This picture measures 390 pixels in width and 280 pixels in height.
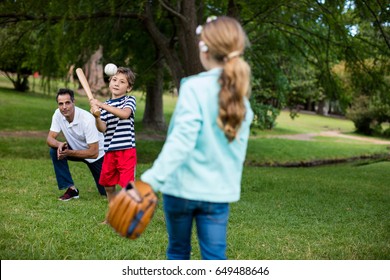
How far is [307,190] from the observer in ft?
29.6

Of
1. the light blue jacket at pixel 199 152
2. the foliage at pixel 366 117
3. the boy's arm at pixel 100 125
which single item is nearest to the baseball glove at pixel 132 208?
the light blue jacket at pixel 199 152

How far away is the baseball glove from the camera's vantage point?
2.89m

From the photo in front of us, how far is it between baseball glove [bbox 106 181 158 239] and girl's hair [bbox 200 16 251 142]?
513 mm

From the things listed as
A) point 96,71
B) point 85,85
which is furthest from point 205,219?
point 96,71

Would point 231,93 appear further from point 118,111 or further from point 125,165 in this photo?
point 125,165

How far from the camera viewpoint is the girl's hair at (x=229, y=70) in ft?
9.40

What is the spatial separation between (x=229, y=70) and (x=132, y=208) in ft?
2.83

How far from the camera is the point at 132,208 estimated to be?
2.92 metres

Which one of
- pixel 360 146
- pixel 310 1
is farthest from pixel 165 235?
pixel 360 146

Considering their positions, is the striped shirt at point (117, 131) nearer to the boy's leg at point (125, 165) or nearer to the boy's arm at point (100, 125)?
the boy's leg at point (125, 165)

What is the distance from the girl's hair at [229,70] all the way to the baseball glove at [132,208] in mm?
513

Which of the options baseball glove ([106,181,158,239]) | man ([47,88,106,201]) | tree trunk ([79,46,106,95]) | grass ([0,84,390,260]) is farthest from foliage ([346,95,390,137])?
baseball glove ([106,181,158,239])

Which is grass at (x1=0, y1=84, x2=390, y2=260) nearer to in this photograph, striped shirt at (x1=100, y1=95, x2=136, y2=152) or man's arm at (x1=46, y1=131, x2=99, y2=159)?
man's arm at (x1=46, y1=131, x2=99, y2=159)

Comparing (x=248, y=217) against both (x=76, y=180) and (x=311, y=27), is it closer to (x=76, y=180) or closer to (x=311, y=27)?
(x=76, y=180)
